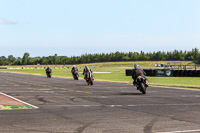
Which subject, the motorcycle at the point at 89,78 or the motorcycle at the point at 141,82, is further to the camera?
the motorcycle at the point at 89,78

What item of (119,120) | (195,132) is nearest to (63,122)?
(119,120)

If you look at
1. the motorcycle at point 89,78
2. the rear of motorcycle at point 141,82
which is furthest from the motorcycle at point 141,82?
the motorcycle at point 89,78

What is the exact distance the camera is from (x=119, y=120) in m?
10.5

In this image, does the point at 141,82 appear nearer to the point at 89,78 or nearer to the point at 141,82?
the point at 141,82

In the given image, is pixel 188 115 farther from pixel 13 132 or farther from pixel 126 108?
pixel 13 132

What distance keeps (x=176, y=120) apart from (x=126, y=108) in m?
3.19

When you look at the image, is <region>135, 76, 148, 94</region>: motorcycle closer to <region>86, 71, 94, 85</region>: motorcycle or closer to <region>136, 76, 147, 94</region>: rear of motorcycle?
<region>136, 76, 147, 94</region>: rear of motorcycle

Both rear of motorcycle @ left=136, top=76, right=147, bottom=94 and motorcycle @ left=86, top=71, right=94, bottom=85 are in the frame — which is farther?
motorcycle @ left=86, top=71, right=94, bottom=85

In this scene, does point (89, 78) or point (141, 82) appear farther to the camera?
point (89, 78)

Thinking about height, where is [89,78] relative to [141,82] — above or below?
below

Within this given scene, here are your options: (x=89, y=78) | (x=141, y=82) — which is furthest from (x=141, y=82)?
(x=89, y=78)

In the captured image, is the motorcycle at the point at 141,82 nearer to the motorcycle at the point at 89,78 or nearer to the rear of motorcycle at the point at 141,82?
the rear of motorcycle at the point at 141,82

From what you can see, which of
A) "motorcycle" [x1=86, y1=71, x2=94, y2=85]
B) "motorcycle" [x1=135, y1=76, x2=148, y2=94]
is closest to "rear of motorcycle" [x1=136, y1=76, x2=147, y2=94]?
"motorcycle" [x1=135, y1=76, x2=148, y2=94]

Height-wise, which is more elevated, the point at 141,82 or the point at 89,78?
the point at 141,82
